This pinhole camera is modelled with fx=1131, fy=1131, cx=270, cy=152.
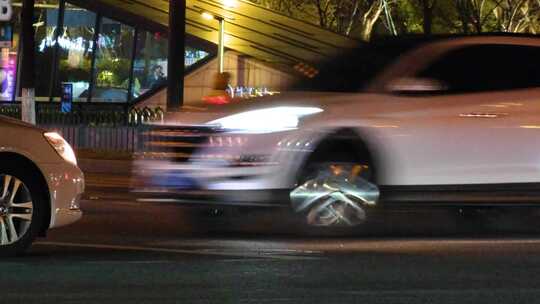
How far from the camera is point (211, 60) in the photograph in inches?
1249

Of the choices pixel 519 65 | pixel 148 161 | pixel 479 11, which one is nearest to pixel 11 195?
pixel 148 161

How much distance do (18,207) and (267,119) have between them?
254cm

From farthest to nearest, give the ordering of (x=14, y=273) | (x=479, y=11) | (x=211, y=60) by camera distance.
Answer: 1. (x=479, y=11)
2. (x=211, y=60)
3. (x=14, y=273)

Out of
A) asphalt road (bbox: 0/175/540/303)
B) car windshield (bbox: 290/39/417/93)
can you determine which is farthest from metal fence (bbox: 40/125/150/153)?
car windshield (bbox: 290/39/417/93)

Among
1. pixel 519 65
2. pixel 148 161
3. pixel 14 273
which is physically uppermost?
pixel 519 65

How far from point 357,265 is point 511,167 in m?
2.46

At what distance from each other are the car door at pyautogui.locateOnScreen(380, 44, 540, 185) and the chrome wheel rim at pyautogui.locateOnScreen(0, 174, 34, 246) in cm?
343

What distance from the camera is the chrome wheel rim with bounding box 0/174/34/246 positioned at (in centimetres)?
911

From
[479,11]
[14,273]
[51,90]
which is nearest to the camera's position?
[14,273]

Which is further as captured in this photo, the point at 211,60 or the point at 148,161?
the point at 211,60

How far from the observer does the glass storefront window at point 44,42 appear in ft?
113

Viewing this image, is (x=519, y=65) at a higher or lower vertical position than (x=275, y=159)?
higher

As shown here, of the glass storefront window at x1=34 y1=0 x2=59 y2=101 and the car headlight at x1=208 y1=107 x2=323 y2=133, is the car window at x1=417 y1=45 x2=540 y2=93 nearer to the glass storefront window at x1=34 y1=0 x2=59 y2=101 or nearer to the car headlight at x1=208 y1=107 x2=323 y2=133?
the car headlight at x1=208 y1=107 x2=323 y2=133

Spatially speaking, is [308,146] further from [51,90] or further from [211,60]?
[51,90]
